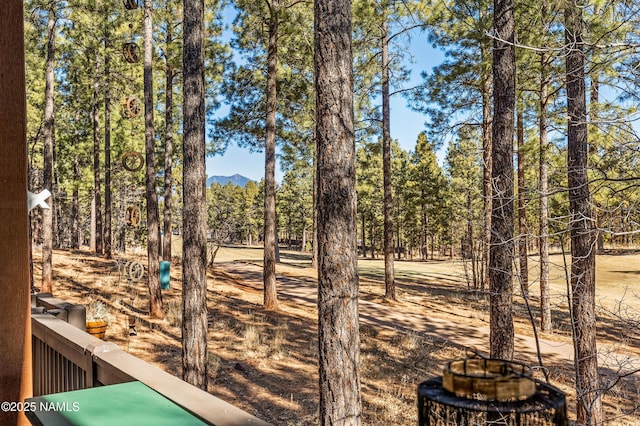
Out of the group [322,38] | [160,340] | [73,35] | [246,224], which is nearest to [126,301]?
[160,340]

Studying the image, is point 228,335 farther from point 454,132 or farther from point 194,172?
point 454,132

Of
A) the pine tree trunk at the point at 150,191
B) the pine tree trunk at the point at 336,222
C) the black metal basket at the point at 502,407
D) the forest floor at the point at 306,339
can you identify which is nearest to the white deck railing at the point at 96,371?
the black metal basket at the point at 502,407

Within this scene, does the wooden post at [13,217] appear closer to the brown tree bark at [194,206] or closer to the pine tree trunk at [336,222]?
the pine tree trunk at [336,222]

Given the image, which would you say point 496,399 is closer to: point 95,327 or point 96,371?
point 96,371

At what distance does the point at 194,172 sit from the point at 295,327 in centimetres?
610

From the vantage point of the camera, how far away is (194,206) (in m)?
6.33

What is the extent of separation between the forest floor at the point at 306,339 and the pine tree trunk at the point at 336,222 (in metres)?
2.51

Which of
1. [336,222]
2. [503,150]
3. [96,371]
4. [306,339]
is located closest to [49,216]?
[306,339]

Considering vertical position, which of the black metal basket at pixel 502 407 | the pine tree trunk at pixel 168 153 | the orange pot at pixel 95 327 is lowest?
the orange pot at pixel 95 327

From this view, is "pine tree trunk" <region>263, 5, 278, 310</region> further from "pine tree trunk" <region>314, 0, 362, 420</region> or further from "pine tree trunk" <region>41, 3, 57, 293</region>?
"pine tree trunk" <region>314, 0, 362, 420</region>

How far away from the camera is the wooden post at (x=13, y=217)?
2.05 m

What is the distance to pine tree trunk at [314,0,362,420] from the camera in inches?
153

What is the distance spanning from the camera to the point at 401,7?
1454cm

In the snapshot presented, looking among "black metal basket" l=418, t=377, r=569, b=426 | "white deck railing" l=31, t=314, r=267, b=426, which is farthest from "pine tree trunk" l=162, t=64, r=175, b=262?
"black metal basket" l=418, t=377, r=569, b=426
